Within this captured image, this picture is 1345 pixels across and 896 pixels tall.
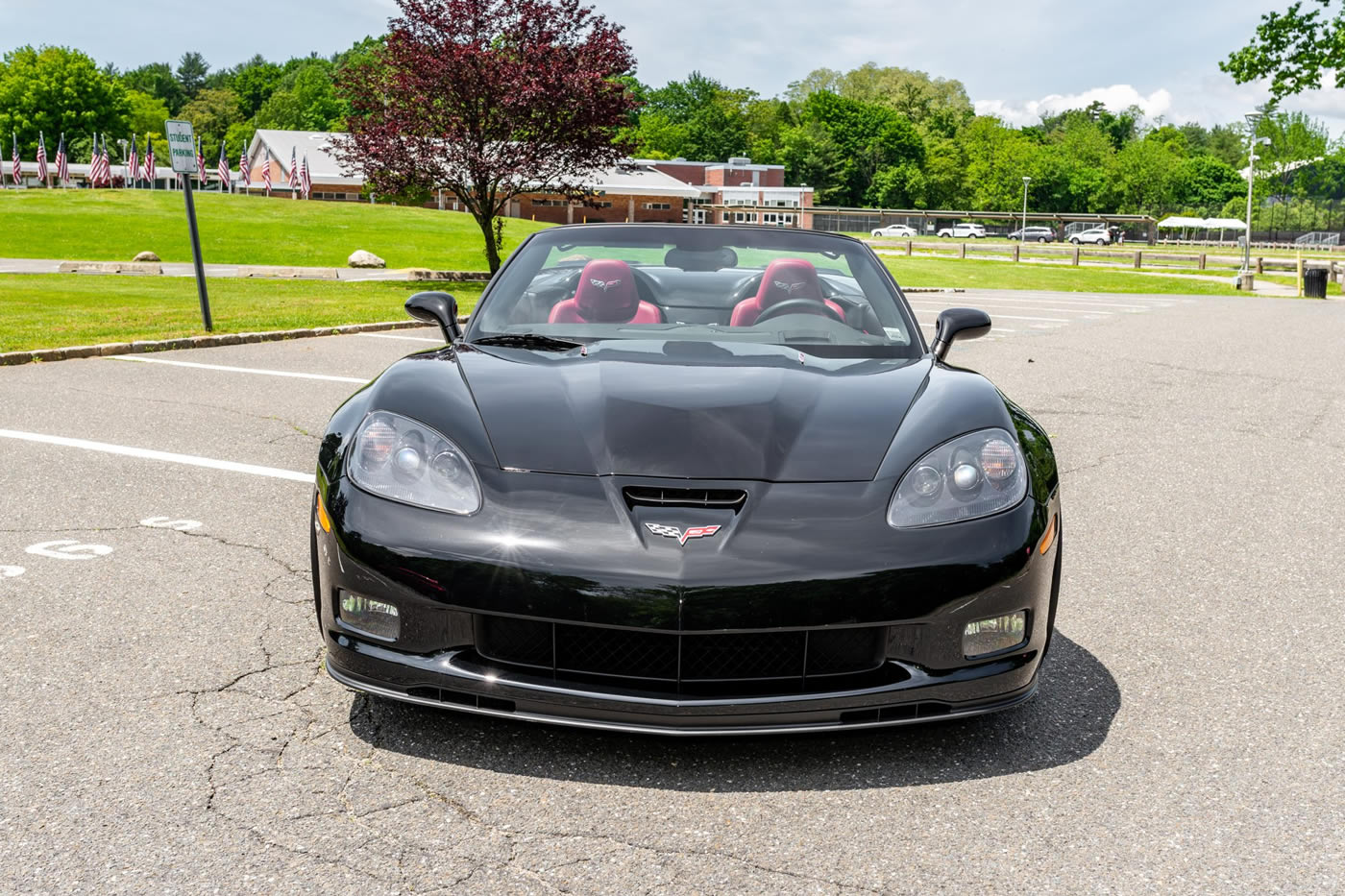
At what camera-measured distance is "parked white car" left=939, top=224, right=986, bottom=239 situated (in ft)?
304

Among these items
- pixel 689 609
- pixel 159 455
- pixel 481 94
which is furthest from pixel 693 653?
pixel 481 94

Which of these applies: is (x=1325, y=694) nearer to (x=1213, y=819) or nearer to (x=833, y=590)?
(x=1213, y=819)

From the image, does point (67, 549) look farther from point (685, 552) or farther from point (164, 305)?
point (164, 305)

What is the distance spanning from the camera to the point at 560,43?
859 inches

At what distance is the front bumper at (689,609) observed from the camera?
2.54m

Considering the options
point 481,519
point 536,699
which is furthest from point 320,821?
point 481,519

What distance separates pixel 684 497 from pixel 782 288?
6.33ft

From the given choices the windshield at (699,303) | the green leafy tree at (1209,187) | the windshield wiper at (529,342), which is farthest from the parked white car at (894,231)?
the windshield wiper at (529,342)

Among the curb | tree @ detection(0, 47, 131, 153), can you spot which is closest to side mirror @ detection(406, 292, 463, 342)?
the curb

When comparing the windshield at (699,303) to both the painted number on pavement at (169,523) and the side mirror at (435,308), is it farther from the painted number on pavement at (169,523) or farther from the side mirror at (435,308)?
the painted number on pavement at (169,523)

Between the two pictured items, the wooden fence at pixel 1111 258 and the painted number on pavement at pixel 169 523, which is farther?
the wooden fence at pixel 1111 258

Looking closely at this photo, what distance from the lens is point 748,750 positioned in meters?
2.88

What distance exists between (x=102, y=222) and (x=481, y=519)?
46.5m

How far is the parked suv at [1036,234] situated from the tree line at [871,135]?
1491 centimetres
